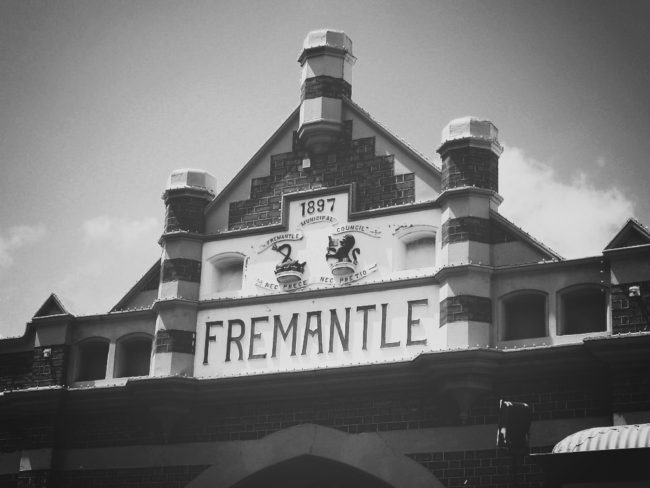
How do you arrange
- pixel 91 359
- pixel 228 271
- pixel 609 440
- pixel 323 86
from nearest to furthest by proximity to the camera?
pixel 609 440
pixel 228 271
pixel 323 86
pixel 91 359

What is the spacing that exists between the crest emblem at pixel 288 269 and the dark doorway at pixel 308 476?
353 cm

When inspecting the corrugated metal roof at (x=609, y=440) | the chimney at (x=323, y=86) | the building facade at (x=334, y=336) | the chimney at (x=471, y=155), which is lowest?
the corrugated metal roof at (x=609, y=440)

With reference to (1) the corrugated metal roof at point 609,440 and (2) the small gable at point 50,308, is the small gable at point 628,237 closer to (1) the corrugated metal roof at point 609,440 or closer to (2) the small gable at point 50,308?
(1) the corrugated metal roof at point 609,440

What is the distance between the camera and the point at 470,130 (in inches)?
920

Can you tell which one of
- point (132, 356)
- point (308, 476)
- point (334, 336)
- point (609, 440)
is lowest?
point (609, 440)

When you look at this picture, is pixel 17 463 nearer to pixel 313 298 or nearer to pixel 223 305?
pixel 223 305

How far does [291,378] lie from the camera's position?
2322cm

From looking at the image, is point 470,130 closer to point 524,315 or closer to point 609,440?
point 524,315

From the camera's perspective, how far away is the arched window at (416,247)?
2350cm

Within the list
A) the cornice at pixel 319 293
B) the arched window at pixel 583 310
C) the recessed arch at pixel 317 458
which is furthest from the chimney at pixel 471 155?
the recessed arch at pixel 317 458

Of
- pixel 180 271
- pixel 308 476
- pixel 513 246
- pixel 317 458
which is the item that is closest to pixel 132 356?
pixel 180 271

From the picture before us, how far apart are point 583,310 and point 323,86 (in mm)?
7426

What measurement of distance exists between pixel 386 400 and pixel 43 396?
297 inches

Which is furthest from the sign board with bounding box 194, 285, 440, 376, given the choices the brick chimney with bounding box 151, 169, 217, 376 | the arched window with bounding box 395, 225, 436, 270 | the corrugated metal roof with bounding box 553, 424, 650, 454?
the corrugated metal roof with bounding box 553, 424, 650, 454
